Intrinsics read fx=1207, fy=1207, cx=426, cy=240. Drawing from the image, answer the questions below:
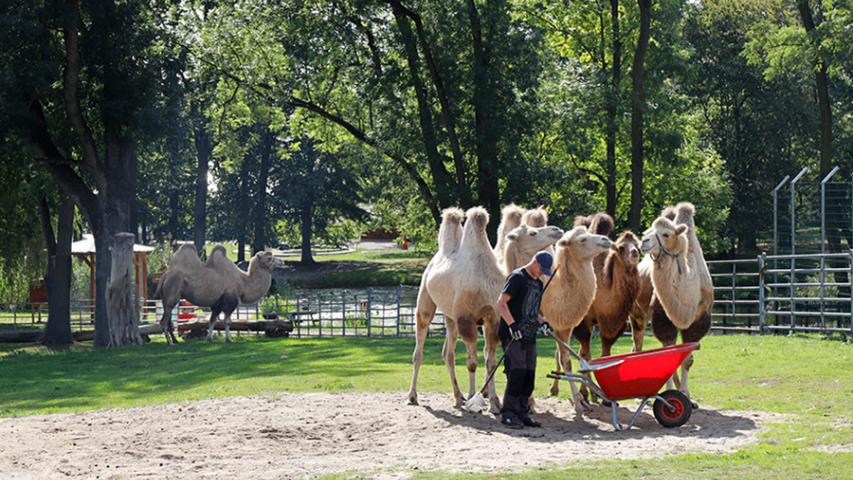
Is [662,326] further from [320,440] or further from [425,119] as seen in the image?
[425,119]

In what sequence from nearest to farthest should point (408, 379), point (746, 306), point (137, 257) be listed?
point (408, 379)
point (746, 306)
point (137, 257)

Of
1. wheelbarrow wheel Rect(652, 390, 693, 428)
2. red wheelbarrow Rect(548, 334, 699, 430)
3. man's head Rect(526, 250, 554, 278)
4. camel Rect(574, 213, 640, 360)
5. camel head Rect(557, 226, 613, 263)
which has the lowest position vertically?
wheelbarrow wheel Rect(652, 390, 693, 428)

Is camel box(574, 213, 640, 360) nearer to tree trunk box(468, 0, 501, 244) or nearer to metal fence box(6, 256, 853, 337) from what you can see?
metal fence box(6, 256, 853, 337)

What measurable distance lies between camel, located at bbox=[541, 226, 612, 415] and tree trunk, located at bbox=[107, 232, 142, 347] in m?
17.1

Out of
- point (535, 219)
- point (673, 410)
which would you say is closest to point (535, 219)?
point (535, 219)

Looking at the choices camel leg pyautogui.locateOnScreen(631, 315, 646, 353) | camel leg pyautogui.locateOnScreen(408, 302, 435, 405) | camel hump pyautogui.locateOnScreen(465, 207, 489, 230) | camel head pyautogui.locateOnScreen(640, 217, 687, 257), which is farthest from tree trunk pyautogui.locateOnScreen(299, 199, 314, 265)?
camel head pyautogui.locateOnScreen(640, 217, 687, 257)

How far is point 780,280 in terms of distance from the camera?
30.6 m

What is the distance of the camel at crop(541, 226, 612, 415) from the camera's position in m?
13.5

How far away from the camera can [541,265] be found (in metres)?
12.5

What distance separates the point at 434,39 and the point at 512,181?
4637 millimetres

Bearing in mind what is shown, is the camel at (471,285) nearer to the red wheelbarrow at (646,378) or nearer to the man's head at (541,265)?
the man's head at (541,265)

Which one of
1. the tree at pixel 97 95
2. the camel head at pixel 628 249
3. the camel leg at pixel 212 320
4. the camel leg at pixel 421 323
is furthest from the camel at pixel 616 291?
the camel leg at pixel 212 320

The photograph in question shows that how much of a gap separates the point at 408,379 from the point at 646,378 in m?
5.85

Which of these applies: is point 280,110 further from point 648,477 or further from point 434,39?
point 648,477
